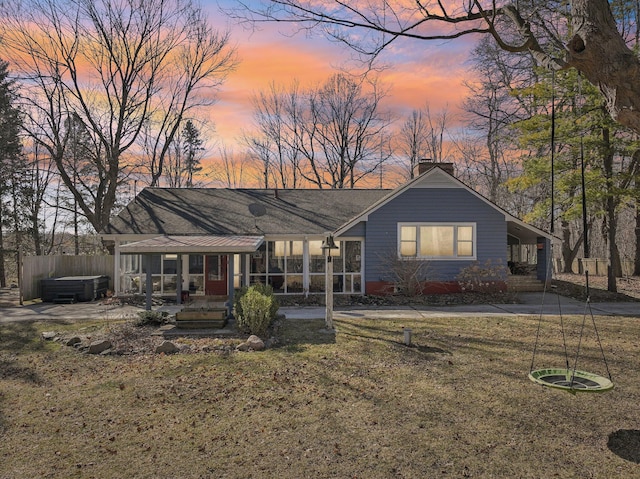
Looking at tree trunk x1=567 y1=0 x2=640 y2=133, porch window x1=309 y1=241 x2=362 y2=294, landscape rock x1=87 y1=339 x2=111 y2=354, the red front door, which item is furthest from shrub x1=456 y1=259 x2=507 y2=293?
landscape rock x1=87 y1=339 x2=111 y2=354

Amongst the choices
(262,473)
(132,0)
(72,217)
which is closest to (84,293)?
(262,473)

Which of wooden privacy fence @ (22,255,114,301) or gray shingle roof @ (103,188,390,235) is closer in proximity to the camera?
wooden privacy fence @ (22,255,114,301)

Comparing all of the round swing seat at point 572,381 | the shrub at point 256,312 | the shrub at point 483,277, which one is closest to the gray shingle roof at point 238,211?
the shrub at point 483,277

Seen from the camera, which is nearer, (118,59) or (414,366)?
(414,366)

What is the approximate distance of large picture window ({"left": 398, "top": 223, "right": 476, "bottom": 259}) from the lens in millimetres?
17812

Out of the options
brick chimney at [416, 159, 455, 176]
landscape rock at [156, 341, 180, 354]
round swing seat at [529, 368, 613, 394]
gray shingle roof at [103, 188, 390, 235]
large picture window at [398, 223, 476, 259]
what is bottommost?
landscape rock at [156, 341, 180, 354]

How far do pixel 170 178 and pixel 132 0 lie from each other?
56.2 feet

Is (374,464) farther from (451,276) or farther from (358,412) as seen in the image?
(451,276)

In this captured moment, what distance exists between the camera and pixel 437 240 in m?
17.9

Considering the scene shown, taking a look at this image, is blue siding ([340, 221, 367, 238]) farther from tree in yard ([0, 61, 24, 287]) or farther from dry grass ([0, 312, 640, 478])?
tree in yard ([0, 61, 24, 287])

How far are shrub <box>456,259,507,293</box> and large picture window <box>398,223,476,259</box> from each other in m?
0.62

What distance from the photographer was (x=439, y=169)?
57.9 feet

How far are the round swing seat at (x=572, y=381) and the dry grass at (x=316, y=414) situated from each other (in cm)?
53

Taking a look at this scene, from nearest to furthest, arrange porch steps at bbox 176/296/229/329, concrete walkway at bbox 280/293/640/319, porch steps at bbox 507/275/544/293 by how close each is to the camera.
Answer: porch steps at bbox 176/296/229/329, concrete walkway at bbox 280/293/640/319, porch steps at bbox 507/275/544/293
